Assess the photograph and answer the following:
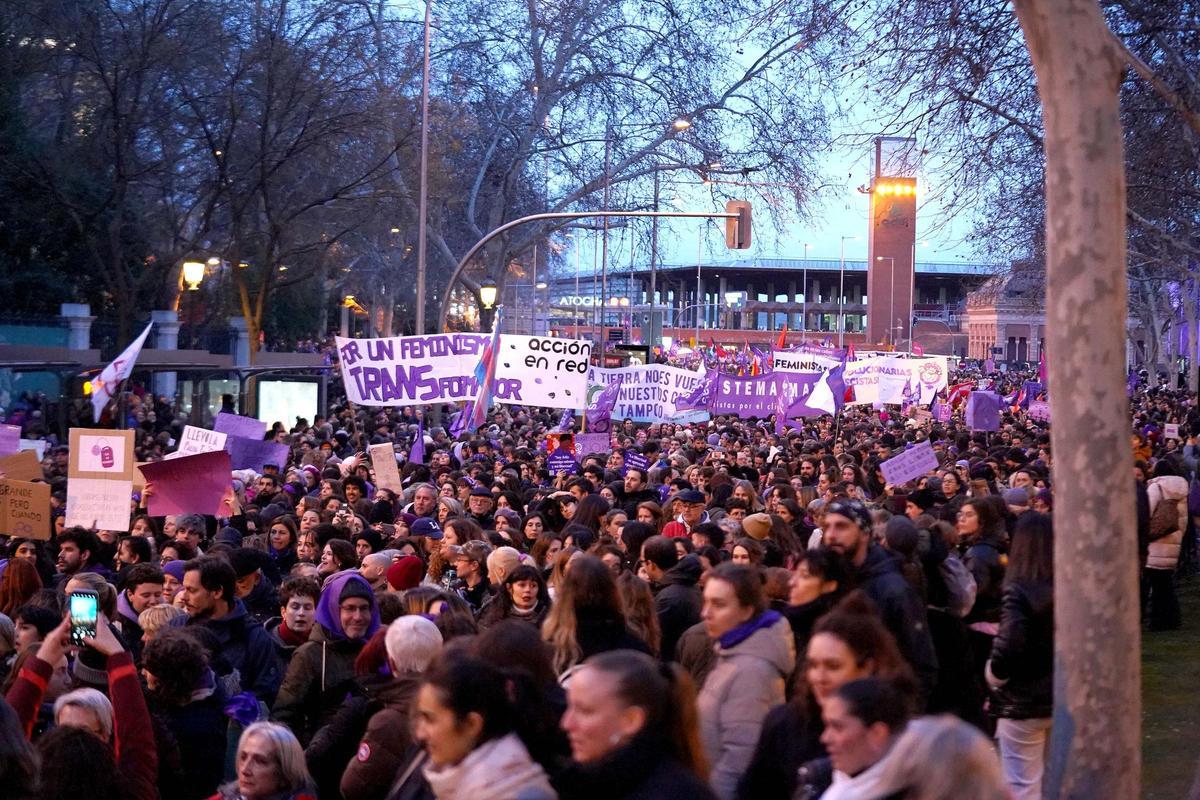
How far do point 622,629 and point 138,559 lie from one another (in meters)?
4.79

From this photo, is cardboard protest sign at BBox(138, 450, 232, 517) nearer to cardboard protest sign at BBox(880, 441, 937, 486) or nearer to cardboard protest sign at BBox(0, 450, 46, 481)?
cardboard protest sign at BBox(0, 450, 46, 481)

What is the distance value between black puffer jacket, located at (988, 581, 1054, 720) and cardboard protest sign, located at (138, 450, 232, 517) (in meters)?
6.96

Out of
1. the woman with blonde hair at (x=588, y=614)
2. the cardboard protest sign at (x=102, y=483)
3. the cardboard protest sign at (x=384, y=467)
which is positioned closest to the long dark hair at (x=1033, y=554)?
the woman with blonde hair at (x=588, y=614)

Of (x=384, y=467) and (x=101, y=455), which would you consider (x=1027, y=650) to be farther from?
(x=384, y=467)

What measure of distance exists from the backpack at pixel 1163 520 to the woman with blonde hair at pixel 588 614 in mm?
8305

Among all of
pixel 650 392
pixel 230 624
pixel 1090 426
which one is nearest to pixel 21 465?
pixel 230 624

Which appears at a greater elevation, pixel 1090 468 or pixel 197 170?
pixel 197 170

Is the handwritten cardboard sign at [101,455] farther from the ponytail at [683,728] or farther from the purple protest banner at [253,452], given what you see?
the ponytail at [683,728]

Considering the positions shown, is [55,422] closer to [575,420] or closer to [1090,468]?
[575,420]

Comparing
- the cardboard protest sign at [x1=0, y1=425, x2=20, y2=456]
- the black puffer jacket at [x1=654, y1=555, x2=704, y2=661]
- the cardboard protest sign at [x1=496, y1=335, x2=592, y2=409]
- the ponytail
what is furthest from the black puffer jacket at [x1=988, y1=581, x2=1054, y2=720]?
the cardboard protest sign at [x1=496, y1=335, x2=592, y2=409]

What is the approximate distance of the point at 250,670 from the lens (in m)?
6.95

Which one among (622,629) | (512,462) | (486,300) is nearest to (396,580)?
(622,629)

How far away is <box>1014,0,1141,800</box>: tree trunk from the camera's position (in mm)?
5668

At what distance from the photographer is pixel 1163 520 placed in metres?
12.9
